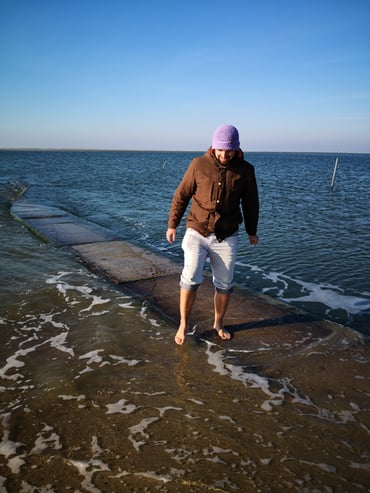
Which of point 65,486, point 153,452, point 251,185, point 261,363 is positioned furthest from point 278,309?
point 65,486

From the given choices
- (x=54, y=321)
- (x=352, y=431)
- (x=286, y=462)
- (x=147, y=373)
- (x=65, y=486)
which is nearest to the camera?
(x=65, y=486)

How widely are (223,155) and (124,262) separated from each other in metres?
3.64

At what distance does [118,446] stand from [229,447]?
72 cm

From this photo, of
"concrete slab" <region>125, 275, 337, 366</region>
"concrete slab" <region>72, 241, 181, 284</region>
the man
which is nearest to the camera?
Result: the man

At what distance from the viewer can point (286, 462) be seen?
6.52 ft

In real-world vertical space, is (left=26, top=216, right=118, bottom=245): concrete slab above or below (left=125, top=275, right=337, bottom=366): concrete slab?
below

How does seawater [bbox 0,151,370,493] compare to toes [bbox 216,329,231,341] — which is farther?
toes [bbox 216,329,231,341]

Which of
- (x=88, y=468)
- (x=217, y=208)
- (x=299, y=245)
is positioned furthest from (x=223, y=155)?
(x=299, y=245)

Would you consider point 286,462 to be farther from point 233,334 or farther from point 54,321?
point 54,321

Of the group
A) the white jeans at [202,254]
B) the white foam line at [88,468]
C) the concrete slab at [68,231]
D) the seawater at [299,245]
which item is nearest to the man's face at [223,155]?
the white jeans at [202,254]

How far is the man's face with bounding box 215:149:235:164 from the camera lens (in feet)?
9.36

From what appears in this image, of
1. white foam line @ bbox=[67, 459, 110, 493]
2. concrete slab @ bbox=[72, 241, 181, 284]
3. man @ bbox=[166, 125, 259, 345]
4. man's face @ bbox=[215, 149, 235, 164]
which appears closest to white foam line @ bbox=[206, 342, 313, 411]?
man @ bbox=[166, 125, 259, 345]

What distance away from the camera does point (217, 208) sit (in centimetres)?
299

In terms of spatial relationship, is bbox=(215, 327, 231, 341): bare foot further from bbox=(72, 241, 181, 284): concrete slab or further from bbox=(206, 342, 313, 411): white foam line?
bbox=(72, 241, 181, 284): concrete slab
